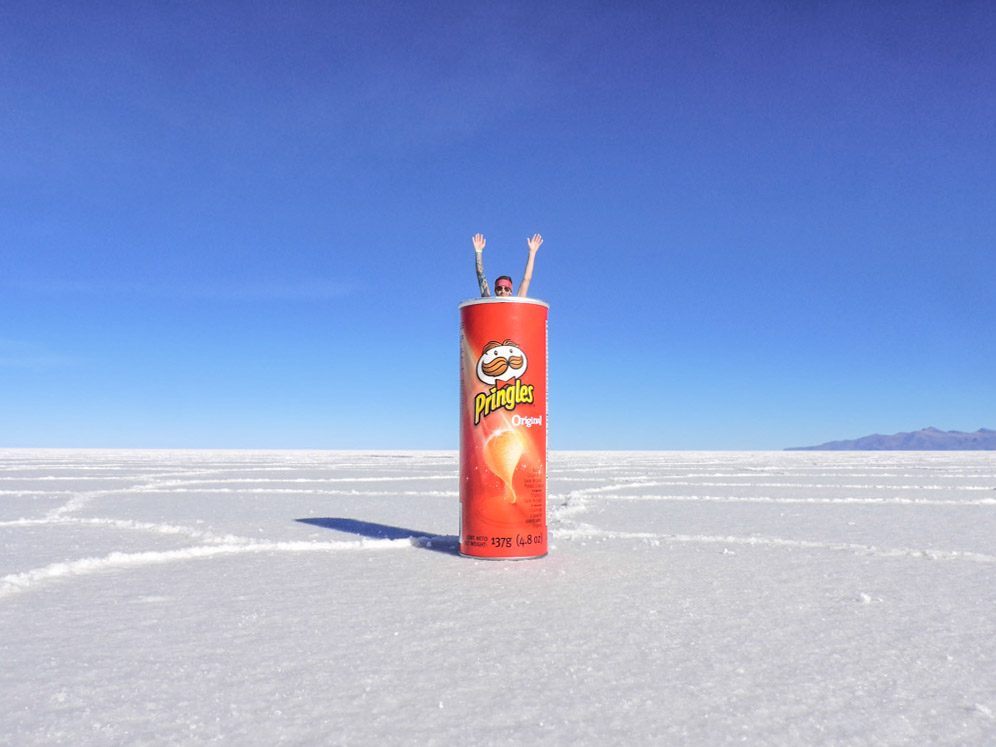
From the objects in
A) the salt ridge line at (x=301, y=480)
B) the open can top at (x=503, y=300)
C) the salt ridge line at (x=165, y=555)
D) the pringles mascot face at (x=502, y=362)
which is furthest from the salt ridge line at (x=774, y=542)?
the salt ridge line at (x=301, y=480)

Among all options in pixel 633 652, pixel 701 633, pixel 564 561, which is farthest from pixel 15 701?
pixel 564 561

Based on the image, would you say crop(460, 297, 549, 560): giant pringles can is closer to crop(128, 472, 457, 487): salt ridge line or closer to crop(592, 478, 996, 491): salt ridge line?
crop(592, 478, 996, 491): salt ridge line

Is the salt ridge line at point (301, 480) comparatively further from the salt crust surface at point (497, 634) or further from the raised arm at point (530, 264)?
the raised arm at point (530, 264)

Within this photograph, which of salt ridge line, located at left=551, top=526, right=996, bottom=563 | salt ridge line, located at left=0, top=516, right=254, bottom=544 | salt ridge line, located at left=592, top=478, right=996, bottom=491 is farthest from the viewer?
salt ridge line, located at left=592, top=478, right=996, bottom=491

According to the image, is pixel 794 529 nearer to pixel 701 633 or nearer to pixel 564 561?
pixel 564 561

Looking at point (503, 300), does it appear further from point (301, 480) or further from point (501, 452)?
point (301, 480)

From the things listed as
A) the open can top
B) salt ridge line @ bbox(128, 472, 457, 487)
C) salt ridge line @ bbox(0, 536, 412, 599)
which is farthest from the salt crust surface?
salt ridge line @ bbox(128, 472, 457, 487)
